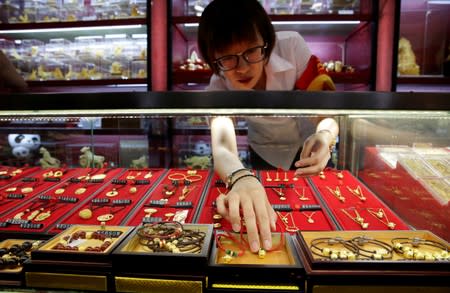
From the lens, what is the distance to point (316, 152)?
125 centimetres

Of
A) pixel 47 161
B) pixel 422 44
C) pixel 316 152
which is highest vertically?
pixel 422 44

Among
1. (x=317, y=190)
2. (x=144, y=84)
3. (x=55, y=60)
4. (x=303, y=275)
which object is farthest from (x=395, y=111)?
(x=55, y=60)

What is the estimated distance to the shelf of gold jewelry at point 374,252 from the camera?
2.72ft

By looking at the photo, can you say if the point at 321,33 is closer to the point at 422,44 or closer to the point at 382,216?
the point at 422,44

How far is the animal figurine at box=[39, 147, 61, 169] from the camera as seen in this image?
2.32 meters

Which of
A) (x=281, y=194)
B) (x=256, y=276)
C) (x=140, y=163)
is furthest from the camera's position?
(x=140, y=163)

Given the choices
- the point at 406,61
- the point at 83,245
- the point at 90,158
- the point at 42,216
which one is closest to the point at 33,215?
the point at 42,216

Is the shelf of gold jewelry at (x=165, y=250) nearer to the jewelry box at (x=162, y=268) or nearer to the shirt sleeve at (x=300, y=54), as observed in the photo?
the jewelry box at (x=162, y=268)

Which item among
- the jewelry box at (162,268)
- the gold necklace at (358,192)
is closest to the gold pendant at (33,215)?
the jewelry box at (162,268)

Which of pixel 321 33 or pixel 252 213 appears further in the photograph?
pixel 321 33

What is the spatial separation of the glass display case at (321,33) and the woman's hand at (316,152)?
2.45 metres

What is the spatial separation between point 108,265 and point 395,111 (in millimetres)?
827

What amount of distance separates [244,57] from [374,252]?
32.5 inches

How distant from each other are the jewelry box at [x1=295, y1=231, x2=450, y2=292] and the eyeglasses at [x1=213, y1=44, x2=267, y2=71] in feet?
2.33
